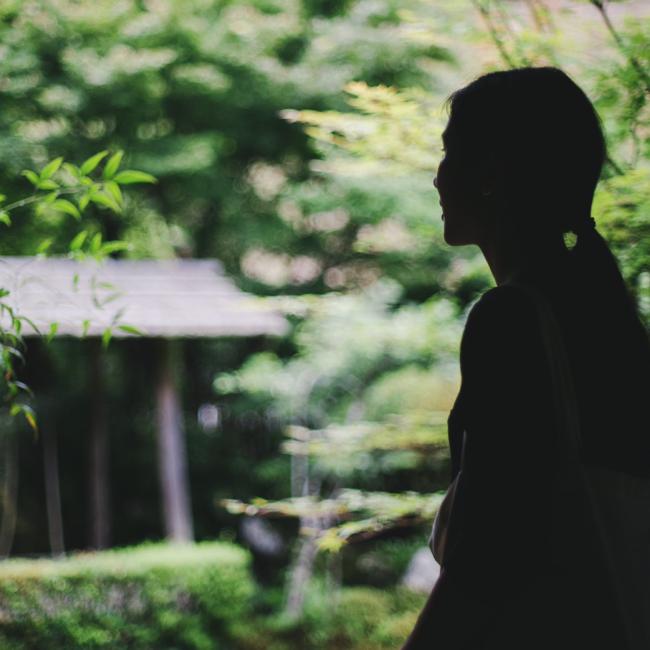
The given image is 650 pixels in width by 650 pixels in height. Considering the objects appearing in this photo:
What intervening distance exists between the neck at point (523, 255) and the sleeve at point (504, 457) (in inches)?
3.6

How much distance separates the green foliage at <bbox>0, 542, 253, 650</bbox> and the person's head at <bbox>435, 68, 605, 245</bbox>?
4505 mm

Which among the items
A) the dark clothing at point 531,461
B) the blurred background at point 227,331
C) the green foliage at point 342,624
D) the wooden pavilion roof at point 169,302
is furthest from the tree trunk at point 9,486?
the dark clothing at point 531,461

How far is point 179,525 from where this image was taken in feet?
24.7

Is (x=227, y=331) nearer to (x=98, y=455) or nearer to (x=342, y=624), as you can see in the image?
(x=98, y=455)

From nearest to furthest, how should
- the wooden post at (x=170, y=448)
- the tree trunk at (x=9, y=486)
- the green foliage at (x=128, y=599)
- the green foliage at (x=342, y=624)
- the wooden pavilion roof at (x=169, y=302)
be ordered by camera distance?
the green foliage at (x=128, y=599), the wooden pavilion roof at (x=169, y=302), the green foliage at (x=342, y=624), the wooden post at (x=170, y=448), the tree trunk at (x=9, y=486)

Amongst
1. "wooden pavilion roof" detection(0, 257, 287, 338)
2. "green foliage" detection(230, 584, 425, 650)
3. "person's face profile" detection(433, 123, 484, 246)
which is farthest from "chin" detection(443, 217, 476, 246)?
"green foliage" detection(230, 584, 425, 650)

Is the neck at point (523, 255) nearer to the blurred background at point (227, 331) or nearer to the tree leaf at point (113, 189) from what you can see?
the tree leaf at point (113, 189)

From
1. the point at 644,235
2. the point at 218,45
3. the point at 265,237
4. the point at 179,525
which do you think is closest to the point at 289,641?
the point at 179,525

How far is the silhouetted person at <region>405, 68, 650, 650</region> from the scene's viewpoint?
0.87 meters

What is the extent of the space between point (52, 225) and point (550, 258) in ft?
23.0

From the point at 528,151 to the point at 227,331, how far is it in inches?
227

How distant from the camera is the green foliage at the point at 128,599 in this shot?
4.96 meters

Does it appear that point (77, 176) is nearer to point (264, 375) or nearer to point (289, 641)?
point (264, 375)

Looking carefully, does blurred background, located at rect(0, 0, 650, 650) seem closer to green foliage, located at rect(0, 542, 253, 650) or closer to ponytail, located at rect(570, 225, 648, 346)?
green foliage, located at rect(0, 542, 253, 650)
